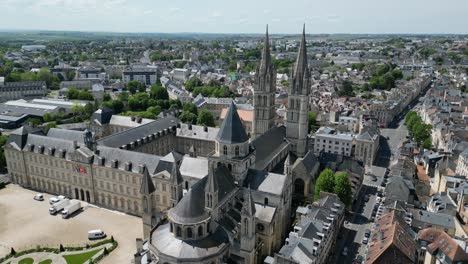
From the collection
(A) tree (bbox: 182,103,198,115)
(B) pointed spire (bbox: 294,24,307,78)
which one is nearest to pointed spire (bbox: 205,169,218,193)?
(B) pointed spire (bbox: 294,24,307,78)

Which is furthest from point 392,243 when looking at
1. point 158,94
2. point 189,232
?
point 158,94

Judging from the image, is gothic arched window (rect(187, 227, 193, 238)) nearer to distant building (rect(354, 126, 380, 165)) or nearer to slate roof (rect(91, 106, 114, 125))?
distant building (rect(354, 126, 380, 165))

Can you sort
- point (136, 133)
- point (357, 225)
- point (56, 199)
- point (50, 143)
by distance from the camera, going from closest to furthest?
point (357, 225) → point (56, 199) → point (50, 143) → point (136, 133)

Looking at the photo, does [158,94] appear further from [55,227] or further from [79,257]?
[79,257]

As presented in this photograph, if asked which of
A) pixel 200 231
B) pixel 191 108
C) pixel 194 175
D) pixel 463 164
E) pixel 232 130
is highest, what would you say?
pixel 232 130

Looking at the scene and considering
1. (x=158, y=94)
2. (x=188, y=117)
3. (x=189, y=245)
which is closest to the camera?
(x=189, y=245)

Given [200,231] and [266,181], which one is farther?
[266,181]

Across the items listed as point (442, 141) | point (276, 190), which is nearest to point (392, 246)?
point (276, 190)
